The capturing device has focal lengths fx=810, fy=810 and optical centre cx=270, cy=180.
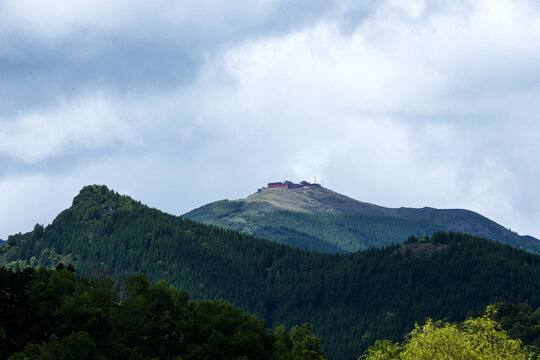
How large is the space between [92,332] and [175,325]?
17.3m

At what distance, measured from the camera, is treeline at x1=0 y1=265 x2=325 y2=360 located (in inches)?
5743

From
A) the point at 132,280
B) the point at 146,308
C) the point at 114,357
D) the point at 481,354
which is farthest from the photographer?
the point at 132,280

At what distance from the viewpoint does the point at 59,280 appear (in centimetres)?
15938

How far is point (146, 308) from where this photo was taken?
520 feet

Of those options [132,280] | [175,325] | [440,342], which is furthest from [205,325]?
[440,342]

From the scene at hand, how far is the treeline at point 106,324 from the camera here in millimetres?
145875

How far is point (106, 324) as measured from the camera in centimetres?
15325

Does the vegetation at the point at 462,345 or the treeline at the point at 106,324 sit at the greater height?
the vegetation at the point at 462,345

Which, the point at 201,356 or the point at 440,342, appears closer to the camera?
the point at 440,342

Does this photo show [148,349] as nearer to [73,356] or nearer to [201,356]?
[201,356]

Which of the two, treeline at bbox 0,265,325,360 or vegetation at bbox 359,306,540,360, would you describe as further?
treeline at bbox 0,265,325,360

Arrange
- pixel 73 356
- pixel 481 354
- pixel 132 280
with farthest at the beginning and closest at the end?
pixel 132 280, pixel 73 356, pixel 481 354

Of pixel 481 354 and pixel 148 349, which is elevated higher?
pixel 481 354

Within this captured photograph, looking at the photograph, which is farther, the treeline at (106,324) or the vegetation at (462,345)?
the treeline at (106,324)
